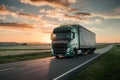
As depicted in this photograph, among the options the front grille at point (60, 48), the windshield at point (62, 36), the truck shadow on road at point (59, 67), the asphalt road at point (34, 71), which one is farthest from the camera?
the windshield at point (62, 36)

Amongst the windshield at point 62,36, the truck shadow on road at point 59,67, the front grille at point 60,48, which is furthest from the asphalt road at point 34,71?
the windshield at point 62,36

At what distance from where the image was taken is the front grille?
25.6 metres

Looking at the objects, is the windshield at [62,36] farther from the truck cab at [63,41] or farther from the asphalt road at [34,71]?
the asphalt road at [34,71]

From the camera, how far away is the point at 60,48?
25875mm

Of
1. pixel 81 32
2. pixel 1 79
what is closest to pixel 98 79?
pixel 1 79

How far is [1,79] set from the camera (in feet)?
32.0

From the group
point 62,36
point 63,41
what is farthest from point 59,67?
point 62,36

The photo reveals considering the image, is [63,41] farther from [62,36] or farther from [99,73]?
[99,73]

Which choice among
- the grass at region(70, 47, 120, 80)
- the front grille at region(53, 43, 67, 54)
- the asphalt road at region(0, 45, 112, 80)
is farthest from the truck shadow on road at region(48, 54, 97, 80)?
the front grille at region(53, 43, 67, 54)

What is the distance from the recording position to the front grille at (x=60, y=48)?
2562 cm

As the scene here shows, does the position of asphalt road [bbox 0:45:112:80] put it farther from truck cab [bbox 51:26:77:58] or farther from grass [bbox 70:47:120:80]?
truck cab [bbox 51:26:77:58]

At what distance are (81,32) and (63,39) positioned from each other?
5.66m

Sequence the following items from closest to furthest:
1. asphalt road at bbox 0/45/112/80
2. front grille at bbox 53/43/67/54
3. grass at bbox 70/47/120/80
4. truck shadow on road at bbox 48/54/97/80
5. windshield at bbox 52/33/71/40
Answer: asphalt road at bbox 0/45/112/80
grass at bbox 70/47/120/80
truck shadow on road at bbox 48/54/97/80
front grille at bbox 53/43/67/54
windshield at bbox 52/33/71/40

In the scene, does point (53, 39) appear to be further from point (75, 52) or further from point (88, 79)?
point (88, 79)
